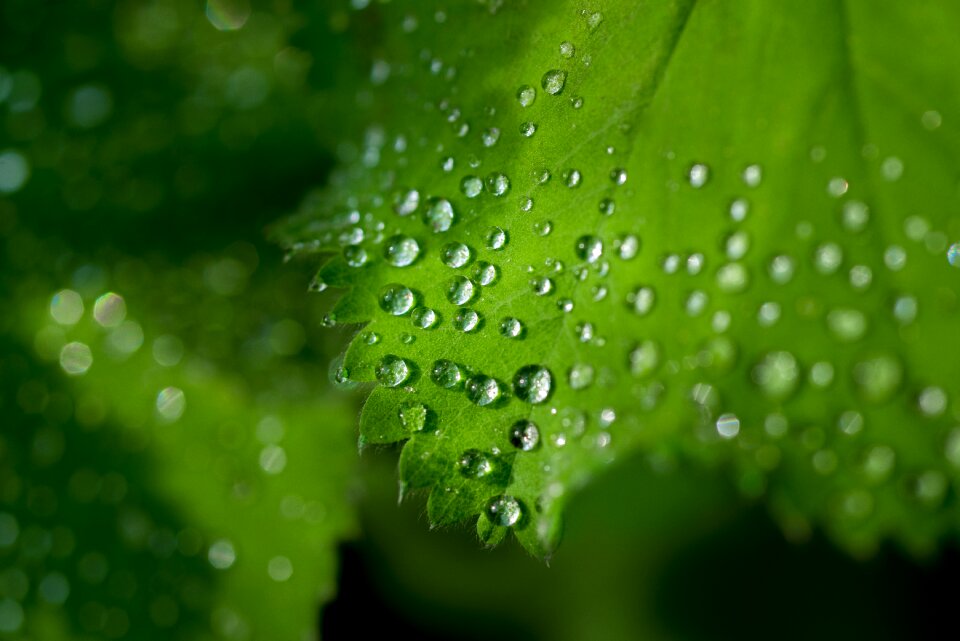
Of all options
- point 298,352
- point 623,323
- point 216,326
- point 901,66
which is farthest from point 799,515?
point 216,326

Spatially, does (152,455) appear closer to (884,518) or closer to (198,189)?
(198,189)

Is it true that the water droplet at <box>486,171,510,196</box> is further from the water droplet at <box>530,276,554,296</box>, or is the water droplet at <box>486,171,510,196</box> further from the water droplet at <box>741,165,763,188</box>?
the water droplet at <box>741,165,763,188</box>

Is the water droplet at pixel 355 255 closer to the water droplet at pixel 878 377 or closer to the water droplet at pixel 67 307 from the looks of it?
the water droplet at pixel 878 377

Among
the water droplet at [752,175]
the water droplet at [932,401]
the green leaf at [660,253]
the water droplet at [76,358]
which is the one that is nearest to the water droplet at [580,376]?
the green leaf at [660,253]

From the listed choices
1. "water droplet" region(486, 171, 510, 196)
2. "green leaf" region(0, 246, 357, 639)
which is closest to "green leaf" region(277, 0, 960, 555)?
"water droplet" region(486, 171, 510, 196)

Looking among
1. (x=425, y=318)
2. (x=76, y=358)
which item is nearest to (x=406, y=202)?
(x=425, y=318)

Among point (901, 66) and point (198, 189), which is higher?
point (901, 66)

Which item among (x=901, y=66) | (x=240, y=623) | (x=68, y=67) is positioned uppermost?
(x=901, y=66)
